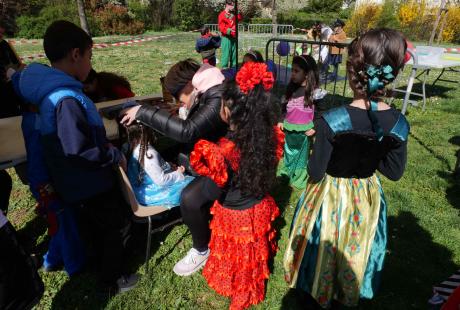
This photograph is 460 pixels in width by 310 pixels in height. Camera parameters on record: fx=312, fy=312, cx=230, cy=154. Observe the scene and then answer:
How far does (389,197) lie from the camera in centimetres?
369

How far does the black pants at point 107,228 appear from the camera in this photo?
2.19 metres

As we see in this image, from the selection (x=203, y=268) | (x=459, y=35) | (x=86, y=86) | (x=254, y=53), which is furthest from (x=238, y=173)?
(x=459, y=35)

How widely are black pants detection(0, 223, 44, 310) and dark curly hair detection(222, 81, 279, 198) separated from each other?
47.4 inches

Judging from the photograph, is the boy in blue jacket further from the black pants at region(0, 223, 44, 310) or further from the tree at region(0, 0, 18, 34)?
the tree at region(0, 0, 18, 34)

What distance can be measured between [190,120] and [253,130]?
56cm

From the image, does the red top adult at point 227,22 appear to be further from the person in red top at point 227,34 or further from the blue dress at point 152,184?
the blue dress at point 152,184

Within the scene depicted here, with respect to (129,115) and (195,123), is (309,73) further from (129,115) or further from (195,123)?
(129,115)

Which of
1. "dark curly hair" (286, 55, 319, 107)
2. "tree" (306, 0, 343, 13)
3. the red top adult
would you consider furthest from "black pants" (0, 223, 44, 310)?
"tree" (306, 0, 343, 13)

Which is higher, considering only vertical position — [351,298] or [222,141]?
[222,141]

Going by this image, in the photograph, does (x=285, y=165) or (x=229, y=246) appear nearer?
(x=229, y=246)

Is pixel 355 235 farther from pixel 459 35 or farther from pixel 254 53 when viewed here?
pixel 459 35

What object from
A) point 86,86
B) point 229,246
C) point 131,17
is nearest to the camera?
point 229,246

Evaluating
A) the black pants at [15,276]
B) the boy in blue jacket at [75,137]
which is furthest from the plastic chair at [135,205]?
the black pants at [15,276]

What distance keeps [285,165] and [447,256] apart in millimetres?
1948
